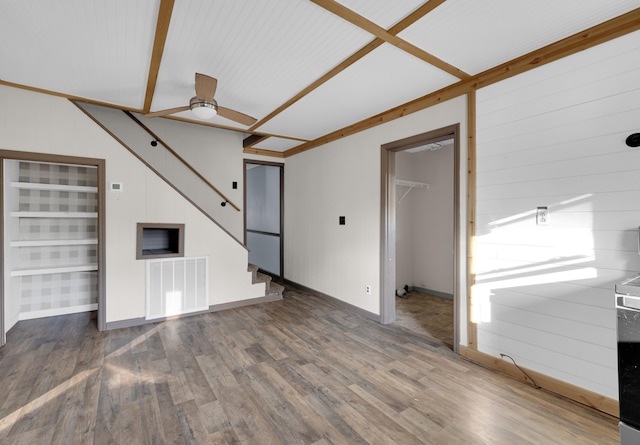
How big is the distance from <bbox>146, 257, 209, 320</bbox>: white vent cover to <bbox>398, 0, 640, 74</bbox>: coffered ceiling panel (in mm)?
3544

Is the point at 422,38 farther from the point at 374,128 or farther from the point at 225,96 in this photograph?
the point at 225,96

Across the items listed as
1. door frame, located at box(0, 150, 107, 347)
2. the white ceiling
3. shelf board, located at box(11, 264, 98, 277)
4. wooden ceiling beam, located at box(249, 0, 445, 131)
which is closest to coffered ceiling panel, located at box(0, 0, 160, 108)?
the white ceiling

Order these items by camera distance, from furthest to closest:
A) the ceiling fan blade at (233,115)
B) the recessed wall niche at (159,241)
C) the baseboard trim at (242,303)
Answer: the baseboard trim at (242,303), the recessed wall niche at (159,241), the ceiling fan blade at (233,115)

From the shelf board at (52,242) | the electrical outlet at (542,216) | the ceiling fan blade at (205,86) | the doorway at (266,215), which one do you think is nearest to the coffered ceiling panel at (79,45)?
the ceiling fan blade at (205,86)

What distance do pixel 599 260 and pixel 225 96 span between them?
3549 mm

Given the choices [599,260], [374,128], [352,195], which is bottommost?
[599,260]

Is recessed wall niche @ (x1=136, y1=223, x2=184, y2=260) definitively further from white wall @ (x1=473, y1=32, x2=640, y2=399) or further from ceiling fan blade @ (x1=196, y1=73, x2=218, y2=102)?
white wall @ (x1=473, y1=32, x2=640, y2=399)

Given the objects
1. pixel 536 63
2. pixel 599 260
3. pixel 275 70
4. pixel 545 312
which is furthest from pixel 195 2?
pixel 545 312

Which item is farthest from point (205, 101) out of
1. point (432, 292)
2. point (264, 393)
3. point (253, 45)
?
point (432, 292)

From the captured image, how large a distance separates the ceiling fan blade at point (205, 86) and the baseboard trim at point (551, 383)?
3.28 m

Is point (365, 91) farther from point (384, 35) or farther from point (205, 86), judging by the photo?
point (205, 86)

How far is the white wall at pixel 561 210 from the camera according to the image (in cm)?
192

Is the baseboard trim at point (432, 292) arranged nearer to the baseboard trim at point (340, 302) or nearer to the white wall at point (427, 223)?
the white wall at point (427, 223)

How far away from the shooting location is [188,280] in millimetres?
3930
